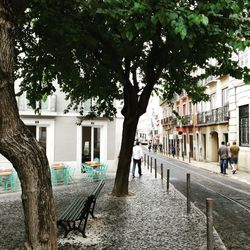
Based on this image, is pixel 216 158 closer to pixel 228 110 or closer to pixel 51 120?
pixel 228 110

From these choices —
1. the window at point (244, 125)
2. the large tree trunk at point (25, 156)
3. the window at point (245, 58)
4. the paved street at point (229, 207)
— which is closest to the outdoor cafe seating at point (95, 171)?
the paved street at point (229, 207)

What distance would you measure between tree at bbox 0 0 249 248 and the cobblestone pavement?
144 centimetres

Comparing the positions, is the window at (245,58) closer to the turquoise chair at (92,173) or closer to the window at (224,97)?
the window at (224,97)

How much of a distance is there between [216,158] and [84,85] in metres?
21.2

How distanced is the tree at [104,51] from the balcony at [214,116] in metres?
12.2

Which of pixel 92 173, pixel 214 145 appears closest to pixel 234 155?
pixel 92 173

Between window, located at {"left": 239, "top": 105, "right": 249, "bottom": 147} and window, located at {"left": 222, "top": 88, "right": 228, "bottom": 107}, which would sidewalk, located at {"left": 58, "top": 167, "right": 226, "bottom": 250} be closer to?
window, located at {"left": 239, "top": 105, "right": 249, "bottom": 147}

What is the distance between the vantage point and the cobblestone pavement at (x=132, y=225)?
6.05 meters

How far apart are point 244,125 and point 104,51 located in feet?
47.6

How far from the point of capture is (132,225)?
730cm

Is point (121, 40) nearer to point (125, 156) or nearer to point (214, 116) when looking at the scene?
point (125, 156)

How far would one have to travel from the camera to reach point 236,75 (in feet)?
29.3

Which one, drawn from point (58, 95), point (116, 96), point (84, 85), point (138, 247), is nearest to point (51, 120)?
point (58, 95)

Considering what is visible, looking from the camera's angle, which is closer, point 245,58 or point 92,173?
point 92,173
